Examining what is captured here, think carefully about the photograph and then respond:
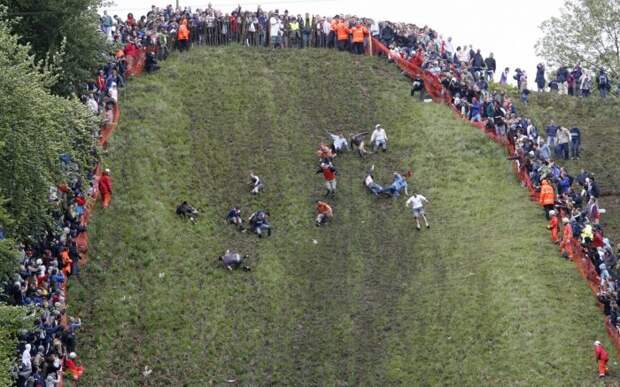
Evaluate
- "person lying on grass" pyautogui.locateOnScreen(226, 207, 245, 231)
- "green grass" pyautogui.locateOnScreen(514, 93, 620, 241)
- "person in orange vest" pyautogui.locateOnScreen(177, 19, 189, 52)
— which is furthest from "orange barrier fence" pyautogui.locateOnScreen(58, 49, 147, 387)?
"green grass" pyautogui.locateOnScreen(514, 93, 620, 241)

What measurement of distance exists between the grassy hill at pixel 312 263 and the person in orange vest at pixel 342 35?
14.3 feet

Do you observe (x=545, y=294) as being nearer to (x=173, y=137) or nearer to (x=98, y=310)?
(x=98, y=310)

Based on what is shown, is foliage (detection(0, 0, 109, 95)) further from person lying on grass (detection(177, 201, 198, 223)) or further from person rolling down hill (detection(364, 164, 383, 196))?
person rolling down hill (detection(364, 164, 383, 196))

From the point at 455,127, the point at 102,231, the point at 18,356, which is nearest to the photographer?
the point at 18,356

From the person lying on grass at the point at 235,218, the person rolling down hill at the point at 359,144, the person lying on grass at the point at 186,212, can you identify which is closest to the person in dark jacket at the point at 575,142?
the person rolling down hill at the point at 359,144

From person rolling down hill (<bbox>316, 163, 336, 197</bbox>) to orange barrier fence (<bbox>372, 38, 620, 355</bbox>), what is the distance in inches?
273

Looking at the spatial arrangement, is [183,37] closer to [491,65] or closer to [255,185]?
[255,185]

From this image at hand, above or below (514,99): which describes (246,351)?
below

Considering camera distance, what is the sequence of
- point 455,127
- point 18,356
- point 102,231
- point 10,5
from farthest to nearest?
1. point 455,127
2. point 10,5
3. point 102,231
4. point 18,356

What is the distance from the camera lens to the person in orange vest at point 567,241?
4419 cm

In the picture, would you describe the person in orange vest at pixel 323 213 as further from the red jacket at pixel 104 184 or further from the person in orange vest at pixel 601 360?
the person in orange vest at pixel 601 360

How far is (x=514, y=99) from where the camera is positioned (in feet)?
203

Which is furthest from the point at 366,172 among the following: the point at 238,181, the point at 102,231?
the point at 102,231

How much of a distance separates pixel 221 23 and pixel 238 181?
1334 cm
